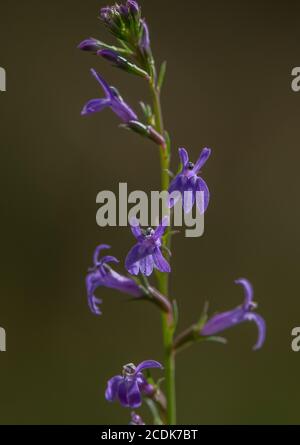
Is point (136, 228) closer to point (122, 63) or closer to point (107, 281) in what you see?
point (107, 281)

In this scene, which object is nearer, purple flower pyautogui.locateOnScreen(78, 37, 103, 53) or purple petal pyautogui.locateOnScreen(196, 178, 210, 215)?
purple petal pyautogui.locateOnScreen(196, 178, 210, 215)

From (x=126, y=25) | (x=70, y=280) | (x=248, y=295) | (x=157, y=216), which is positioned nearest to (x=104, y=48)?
(x=126, y=25)

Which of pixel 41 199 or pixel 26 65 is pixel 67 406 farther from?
pixel 26 65

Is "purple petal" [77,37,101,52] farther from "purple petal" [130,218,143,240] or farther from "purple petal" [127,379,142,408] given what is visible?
"purple petal" [127,379,142,408]

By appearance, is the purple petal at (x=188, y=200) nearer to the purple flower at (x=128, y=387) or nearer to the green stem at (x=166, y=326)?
the green stem at (x=166, y=326)

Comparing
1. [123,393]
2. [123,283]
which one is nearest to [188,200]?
[123,283]

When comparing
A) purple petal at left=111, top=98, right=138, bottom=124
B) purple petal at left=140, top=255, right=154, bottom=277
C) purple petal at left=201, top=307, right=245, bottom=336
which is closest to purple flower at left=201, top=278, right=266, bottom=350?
purple petal at left=201, top=307, right=245, bottom=336

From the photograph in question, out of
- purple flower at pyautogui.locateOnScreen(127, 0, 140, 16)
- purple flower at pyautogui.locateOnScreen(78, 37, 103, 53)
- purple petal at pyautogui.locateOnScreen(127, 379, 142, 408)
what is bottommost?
purple petal at pyautogui.locateOnScreen(127, 379, 142, 408)

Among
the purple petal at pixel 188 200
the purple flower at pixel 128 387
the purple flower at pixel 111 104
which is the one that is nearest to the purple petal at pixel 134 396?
the purple flower at pixel 128 387
